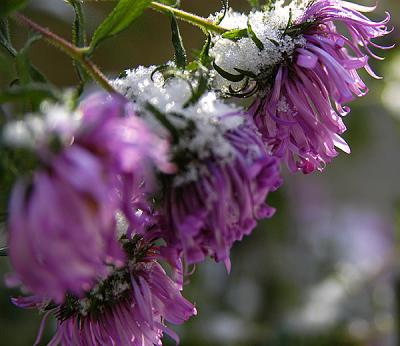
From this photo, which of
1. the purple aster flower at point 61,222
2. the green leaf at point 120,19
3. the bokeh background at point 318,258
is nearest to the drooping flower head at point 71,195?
the purple aster flower at point 61,222

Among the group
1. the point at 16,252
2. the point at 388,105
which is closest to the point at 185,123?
the point at 16,252

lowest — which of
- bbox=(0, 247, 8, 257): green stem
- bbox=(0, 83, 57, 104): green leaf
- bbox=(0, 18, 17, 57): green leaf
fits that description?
bbox=(0, 247, 8, 257): green stem

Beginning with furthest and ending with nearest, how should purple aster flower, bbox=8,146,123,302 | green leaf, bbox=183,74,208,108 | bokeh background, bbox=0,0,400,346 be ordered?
bokeh background, bbox=0,0,400,346 → green leaf, bbox=183,74,208,108 → purple aster flower, bbox=8,146,123,302

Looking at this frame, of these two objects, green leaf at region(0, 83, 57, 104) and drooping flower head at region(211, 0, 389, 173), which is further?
drooping flower head at region(211, 0, 389, 173)

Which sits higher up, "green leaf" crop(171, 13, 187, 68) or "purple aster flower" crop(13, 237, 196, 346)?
"green leaf" crop(171, 13, 187, 68)

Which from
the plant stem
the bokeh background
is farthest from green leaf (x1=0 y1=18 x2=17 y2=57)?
the bokeh background

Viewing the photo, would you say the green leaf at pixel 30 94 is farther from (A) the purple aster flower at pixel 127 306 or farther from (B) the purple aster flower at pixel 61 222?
(A) the purple aster flower at pixel 127 306

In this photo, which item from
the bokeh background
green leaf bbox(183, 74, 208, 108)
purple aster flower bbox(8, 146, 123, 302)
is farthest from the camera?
the bokeh background

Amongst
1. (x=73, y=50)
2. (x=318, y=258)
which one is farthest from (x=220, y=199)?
(x=318, y=258)

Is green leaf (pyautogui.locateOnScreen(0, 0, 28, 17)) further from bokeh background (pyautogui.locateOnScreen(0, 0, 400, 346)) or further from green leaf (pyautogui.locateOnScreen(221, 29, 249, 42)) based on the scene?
bokeh background (pyautogui.locateOnScreen(0, 0, 400, 346))
